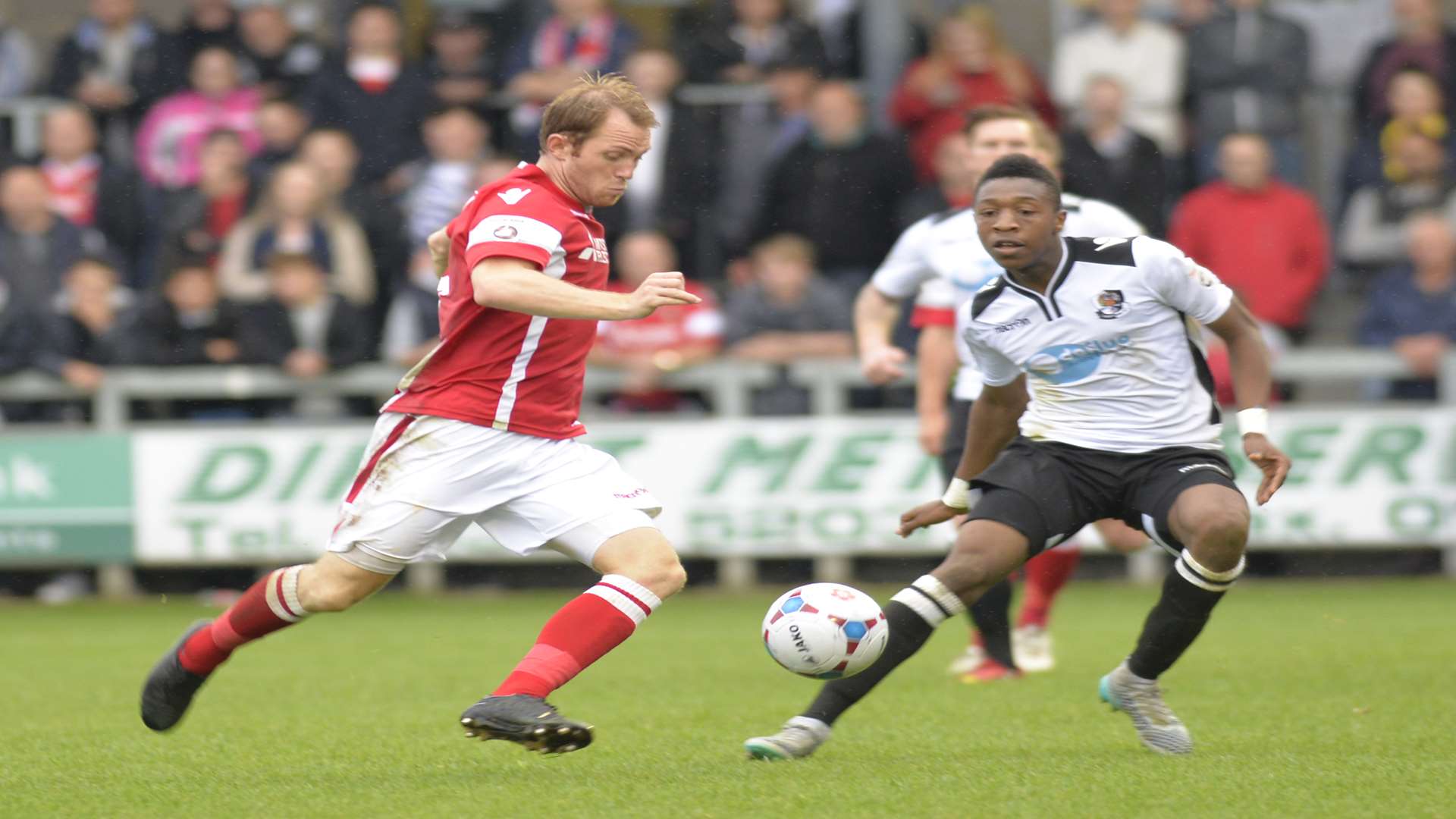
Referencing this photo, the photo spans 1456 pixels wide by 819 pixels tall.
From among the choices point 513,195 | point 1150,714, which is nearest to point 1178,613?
point 1150,714

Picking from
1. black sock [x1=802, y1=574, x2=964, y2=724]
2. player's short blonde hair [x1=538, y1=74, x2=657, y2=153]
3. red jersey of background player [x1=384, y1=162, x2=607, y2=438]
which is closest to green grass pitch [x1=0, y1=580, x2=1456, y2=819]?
black sock [x1=802, y1=574, x2=964, y2=724]

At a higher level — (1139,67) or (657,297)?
(657,297)

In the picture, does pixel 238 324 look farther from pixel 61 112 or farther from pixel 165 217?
pixel 61 112

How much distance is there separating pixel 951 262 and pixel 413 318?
18.6 feet

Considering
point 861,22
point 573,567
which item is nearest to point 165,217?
point 573,567

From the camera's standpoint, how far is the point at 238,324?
39.1ft

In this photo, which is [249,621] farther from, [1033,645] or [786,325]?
[786,325]

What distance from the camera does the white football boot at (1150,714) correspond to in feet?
18.9

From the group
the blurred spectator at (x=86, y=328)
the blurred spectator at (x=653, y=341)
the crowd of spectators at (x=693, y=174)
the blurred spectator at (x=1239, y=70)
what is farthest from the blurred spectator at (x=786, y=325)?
the blurred spectator at (x=86, y=328)

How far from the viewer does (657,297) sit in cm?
504

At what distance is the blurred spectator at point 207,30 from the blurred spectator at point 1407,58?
7499 millimetres

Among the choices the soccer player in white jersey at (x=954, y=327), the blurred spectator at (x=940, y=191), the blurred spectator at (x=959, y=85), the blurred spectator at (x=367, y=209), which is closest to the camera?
the soccer player in white jersey at (x=954, y=327)

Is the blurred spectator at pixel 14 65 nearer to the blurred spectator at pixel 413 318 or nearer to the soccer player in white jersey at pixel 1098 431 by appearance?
the blurred spectator at pixel 413 318

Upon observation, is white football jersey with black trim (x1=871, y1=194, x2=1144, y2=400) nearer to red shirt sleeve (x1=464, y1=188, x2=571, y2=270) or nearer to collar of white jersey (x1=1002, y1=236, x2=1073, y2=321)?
collar of white jersey (x1=1002, y1=236, x2=1073, y2=321)
